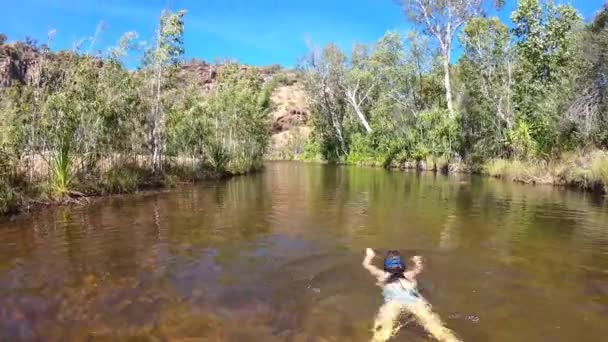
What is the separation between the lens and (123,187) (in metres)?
18.0

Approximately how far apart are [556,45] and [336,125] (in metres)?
33.2

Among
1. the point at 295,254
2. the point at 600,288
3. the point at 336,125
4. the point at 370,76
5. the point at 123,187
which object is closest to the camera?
the point at 600,288

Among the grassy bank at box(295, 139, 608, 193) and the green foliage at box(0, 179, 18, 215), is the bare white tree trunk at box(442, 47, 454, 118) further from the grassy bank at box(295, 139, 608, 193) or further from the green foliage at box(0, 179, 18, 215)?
the green foliage at box(0, 179, 18, 215)

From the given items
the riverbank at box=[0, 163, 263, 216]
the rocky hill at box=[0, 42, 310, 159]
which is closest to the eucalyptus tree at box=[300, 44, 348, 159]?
the rocky hill at box=[0, 42, 310, 159]

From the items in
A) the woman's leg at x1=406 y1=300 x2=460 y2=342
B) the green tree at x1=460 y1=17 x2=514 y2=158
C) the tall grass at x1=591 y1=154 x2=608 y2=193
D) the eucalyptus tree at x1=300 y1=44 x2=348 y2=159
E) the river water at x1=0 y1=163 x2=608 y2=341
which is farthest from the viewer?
the eucalyptus tree at x1=300 y1=44 x2=348 y2=159

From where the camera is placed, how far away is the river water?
5895 millimetres

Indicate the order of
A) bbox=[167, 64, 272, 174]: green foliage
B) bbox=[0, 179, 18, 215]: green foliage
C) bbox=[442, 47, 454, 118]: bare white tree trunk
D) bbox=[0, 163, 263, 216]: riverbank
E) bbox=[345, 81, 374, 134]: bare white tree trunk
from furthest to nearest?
bbox=[345, 81, 374, 134]: bare white tree trunk
bbox=[442, 47, 454, 118]: bare white tree trunk
bbox=[167, 64, 272, 174]: green foliage
bbox=[0, 163, 263, 216]: riverbank
bbox=[0, 179, 18, 215]: green foliage

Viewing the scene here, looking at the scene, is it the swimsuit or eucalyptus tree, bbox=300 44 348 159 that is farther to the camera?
eucalyptus tree, bbox=300 44 348 159

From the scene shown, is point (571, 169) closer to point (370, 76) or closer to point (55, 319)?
point (55, 319)

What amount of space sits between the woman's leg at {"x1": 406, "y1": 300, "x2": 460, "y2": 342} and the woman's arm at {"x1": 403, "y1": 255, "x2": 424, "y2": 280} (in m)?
1.24

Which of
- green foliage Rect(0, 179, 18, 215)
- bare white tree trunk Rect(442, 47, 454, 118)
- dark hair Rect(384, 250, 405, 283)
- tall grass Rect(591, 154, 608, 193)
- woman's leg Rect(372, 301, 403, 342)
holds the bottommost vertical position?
woman's leg Rect(372, 301, 403, 342)

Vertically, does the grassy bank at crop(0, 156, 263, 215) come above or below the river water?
above

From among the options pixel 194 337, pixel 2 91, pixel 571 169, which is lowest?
pixel 194 337

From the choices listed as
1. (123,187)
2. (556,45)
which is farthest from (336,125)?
(123,187)
